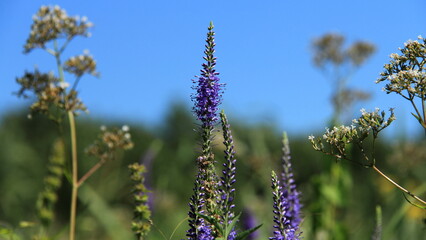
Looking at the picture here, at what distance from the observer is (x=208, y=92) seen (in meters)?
3.21

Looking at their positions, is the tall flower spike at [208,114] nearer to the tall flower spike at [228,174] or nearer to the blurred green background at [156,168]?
the tall flower spike at [228,174]

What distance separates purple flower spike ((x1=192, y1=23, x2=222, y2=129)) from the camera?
3.20 metres

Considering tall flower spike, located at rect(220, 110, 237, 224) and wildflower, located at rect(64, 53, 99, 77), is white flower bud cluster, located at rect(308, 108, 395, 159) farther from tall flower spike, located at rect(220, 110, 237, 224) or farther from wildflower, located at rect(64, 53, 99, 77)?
wildflower, located at rect(64, 53, 99, 77)

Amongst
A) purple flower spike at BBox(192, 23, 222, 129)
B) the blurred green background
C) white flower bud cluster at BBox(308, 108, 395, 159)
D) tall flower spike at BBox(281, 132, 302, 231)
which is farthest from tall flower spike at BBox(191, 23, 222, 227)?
the blurred green background

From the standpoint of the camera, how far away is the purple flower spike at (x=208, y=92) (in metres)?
3.20

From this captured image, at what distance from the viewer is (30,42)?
589 cm

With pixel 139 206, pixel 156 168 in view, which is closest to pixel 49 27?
pixel 139 206

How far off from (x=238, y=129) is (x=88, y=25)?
22.3 m

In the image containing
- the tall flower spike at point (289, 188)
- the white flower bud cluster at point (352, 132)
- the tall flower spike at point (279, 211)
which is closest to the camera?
the tall flower spike at point (279, 211)

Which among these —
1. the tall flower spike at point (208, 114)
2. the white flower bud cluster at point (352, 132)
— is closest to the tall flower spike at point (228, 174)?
the tall flower spike at point (208, 114)

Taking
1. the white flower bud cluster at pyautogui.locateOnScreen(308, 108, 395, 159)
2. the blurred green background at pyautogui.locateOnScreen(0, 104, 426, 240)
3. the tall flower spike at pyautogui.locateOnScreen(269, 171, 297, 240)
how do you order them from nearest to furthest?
the tall flower spike at pyautogui.locateOnScreen(269, 171, 297, 240) → the white flower bud cluster at pyautogui.locateOnScreen(308, 108, 395, 159) → the blurred green background at pyautogui.locateOnScreen(0, 104, 426, 240)

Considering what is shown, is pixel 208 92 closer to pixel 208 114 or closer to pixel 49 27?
pixel 208 114

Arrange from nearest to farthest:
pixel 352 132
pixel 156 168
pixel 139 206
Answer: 1. pixel 352 132
2. pixel 139 206
3. pixel 156 168

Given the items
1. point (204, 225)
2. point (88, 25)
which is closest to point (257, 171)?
point (88, 25)
